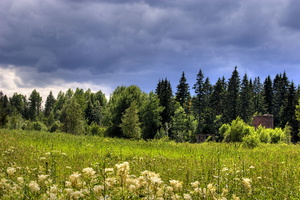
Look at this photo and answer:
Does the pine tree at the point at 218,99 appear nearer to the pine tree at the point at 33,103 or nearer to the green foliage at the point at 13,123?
the green foliage at the point at 13,123

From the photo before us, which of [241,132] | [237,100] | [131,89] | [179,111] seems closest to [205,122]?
[179,111]

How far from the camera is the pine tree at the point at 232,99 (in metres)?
59.4

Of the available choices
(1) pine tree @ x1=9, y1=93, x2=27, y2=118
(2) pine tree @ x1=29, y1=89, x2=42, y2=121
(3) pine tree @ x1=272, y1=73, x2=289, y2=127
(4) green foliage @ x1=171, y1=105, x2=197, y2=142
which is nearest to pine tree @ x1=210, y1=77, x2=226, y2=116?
(4) green foliage @ x1=171, y1=105, x2=197, y2=142

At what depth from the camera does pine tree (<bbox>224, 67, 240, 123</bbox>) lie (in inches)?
2338

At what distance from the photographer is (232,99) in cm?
6050

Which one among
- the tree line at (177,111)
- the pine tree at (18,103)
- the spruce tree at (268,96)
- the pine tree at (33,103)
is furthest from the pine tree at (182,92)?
the pine tree at (18,103)

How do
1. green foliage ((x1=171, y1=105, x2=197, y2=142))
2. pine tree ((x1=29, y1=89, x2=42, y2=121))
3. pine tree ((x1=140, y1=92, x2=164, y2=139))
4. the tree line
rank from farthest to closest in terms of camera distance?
pine tree ((x1=29, y1=89, x2=42, y2=121))
pine tree ((x1=140, y1=92, x2=164, y2=139))
green foliage ((x1=171, y1=105, x2=197, y2=142))
the tree line

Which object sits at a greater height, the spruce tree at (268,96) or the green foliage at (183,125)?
the spruce tree at (268,96)

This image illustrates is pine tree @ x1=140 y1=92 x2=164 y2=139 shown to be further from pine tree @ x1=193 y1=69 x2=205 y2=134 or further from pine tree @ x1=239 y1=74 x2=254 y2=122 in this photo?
pine tree @ x1=239 y1=74 x2=254 y2=122

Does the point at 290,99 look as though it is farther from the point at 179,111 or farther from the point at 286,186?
the point at 286,186

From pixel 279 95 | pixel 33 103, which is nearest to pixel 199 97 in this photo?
pixel 279 95

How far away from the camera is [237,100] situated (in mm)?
→ 60000

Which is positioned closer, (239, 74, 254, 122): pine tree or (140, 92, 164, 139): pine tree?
(140, 92, 164, 139): pine tree

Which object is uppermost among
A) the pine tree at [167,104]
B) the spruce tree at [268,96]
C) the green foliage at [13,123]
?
the spruce tree at [268,96]
